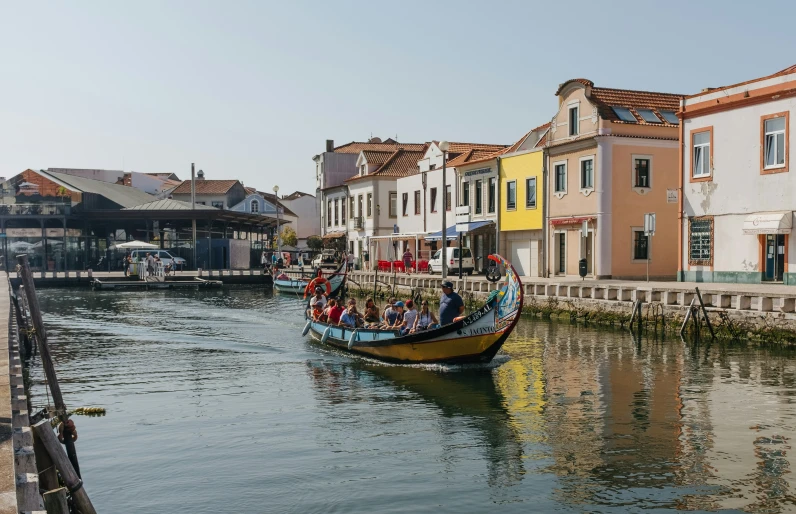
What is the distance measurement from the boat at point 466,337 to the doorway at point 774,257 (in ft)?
51.0

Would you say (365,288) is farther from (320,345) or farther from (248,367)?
(248,367)

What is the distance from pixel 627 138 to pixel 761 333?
17.5 meters

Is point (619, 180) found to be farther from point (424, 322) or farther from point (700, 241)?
point (424, 322)

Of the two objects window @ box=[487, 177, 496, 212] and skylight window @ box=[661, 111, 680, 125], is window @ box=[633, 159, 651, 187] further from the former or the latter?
window @ box=[487, 177, 496, 212]

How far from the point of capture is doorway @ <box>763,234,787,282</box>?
33.8 metres

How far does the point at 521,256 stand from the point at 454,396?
1222 inches

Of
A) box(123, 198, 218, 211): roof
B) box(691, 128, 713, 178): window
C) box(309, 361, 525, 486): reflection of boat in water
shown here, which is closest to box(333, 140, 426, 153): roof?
box(123, 198, 218, 211): roof

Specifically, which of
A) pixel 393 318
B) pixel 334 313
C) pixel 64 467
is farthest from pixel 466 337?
pixel 64 467

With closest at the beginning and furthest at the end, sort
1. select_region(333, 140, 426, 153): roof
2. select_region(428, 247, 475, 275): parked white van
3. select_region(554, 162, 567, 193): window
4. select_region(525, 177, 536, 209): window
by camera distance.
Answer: select_region(554, 162, 567, 193): window → select_region(525, 177, 536, 209): window → select_region(428, 247, 475, 275): parked white van → select_region(333, 140, 426, 153): roof

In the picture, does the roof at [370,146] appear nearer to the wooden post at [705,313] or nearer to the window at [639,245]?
the window at [639,245]

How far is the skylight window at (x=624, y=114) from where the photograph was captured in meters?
43.7

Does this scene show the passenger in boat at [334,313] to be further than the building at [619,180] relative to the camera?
No

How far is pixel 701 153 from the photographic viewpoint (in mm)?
38000

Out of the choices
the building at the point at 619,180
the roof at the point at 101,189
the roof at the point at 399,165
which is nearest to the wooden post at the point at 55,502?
the building at the point at 619,180
